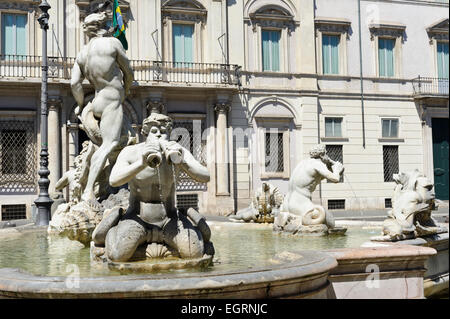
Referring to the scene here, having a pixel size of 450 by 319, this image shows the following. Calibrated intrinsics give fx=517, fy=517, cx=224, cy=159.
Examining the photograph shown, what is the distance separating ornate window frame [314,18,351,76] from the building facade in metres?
0.06

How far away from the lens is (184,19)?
2202 cm

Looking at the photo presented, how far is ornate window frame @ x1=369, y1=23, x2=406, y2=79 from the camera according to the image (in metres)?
24.3

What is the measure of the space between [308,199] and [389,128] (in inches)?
727

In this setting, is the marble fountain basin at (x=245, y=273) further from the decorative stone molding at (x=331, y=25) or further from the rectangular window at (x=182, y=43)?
the decorative stone molding at (x=331, y=25)

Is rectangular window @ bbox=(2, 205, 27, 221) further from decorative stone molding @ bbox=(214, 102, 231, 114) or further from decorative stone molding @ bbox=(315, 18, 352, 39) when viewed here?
decorative stone molding @ bbox=(315, 18, 352, 39)

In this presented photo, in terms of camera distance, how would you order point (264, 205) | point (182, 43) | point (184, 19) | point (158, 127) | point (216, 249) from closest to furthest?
1. point (158, 127)
2. point (216, 249)
3. point (264, 205)
4. point (184, 19)
5. point (182, 43)

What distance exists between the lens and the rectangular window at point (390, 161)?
24.3 meters

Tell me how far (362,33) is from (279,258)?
2169cm

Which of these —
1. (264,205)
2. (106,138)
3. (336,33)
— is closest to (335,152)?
(336,33)

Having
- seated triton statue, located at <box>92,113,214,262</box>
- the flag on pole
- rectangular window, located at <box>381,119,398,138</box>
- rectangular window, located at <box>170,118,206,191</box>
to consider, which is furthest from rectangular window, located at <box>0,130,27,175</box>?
seated triton statue, located at <box>92,113,214,262</box>

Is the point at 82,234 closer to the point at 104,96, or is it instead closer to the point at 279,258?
the point at 104,96

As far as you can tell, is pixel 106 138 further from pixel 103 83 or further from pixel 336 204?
pixel 336 204

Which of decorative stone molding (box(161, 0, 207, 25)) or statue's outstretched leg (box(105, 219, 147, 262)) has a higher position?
decorative stone molding (box(161, 0, 207, 25))

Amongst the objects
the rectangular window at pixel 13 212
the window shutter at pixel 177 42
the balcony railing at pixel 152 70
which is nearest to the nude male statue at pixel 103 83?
the balcony railing at pixel 152 70
